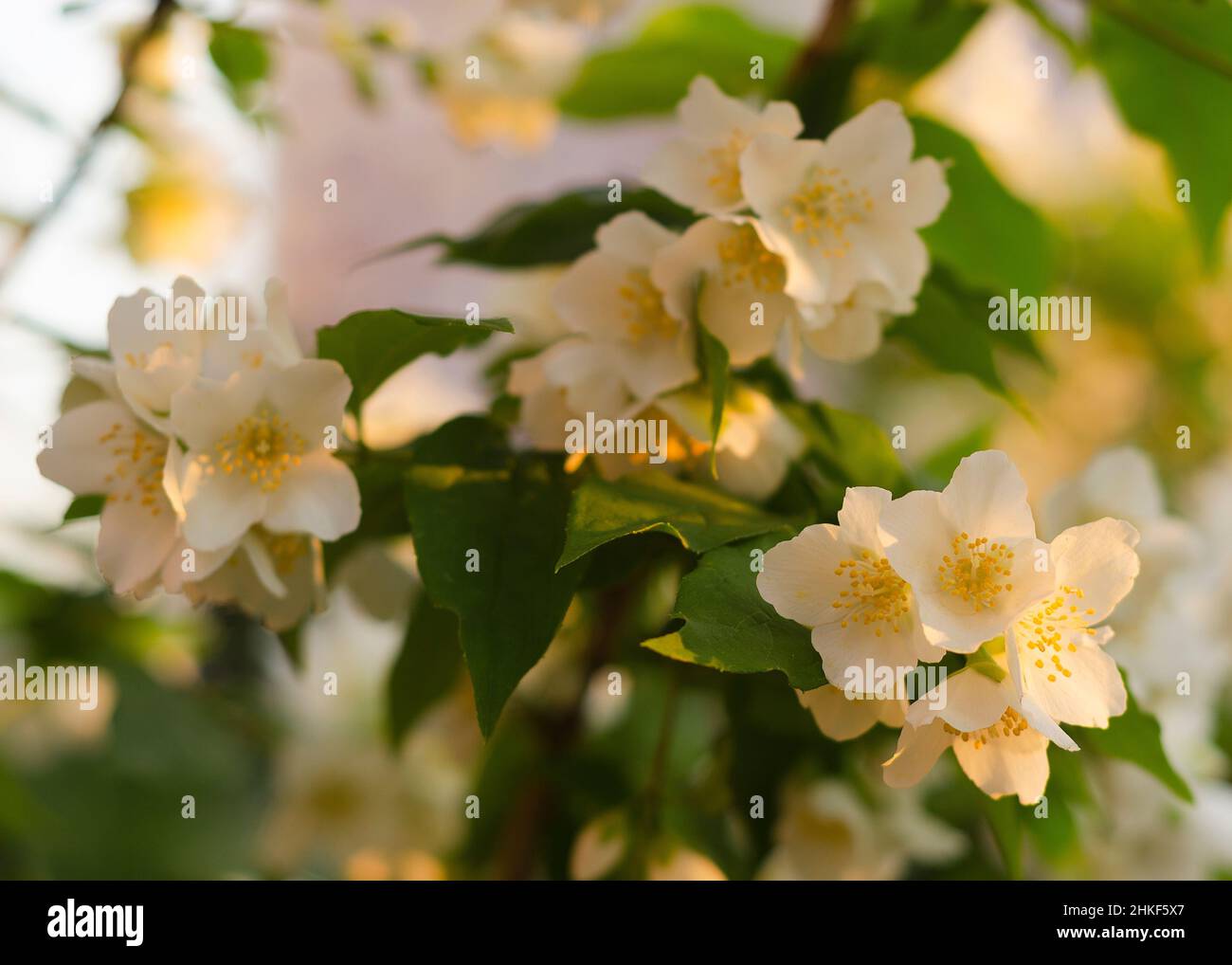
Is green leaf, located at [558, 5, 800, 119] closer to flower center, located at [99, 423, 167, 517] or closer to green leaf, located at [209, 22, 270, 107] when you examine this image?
green leaf, located at [209, 22, 270, 107]

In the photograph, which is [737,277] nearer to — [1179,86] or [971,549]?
[971,549]

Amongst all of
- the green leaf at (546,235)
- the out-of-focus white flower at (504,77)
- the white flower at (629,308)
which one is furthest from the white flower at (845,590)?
the out-of-focus white flower at (504,77)

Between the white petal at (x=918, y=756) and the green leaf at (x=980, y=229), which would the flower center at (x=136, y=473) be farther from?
the green leaf at (x=980, y=229)

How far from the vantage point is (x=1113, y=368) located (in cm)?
140

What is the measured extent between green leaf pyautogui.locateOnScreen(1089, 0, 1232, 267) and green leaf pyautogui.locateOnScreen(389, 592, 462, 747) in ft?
1.51

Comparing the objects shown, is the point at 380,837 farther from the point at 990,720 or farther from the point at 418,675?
the point at 990,720

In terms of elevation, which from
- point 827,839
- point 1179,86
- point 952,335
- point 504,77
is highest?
point 504,77

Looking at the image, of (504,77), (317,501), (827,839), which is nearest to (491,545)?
(317,501)

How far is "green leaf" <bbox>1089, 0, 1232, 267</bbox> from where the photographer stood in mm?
600

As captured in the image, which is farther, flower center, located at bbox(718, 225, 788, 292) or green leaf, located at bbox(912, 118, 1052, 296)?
green leaf, located at bbox(912, 118, 1052, 296)

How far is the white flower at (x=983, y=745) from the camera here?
346 mm

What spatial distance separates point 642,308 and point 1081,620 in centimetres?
20

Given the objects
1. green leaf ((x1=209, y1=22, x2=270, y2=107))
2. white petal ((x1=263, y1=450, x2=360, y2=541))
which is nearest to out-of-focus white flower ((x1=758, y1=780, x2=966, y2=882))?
white petal ((x1=263, y1=450, x2=360, y2=541))

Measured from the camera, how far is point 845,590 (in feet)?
1.20
